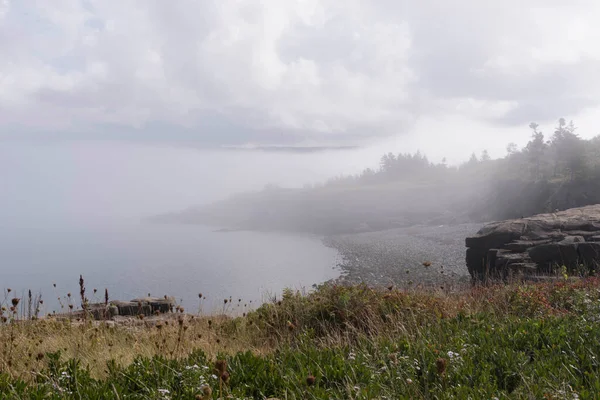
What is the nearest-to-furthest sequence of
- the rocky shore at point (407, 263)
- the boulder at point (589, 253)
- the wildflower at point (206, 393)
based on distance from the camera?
the wildflower at point (206, 393)
the boulder at point (589, 253)
the rocky shore at point (407, 263)

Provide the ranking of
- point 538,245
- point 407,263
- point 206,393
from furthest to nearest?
point 407,263, point 538,245, point 206,393

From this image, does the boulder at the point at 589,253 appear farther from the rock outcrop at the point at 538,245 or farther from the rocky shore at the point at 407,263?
the rocky shore at the point at 407,263

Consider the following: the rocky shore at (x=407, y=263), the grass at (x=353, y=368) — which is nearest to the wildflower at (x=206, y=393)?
the grass at (x=353, y=368)

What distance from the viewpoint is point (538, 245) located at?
21406mm

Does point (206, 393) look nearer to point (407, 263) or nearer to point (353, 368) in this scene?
point (353, 368)

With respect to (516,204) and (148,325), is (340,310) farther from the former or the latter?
(516,204)

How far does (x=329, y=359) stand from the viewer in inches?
179

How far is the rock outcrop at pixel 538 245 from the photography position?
19531 mm

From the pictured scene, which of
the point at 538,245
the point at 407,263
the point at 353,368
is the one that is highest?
the point at 353,368

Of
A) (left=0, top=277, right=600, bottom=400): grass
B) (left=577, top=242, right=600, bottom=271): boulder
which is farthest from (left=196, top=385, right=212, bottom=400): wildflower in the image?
(left=577, top=242, right=600, bottom=271): boulder

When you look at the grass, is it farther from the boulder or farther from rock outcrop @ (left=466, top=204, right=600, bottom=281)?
rock outcrop @ (left=466, top=204, right=600, bottom=281)

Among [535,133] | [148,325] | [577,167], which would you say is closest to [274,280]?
[148,325]

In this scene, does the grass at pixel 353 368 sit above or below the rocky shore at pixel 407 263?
above

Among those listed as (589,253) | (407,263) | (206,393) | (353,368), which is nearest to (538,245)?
(589,253)
